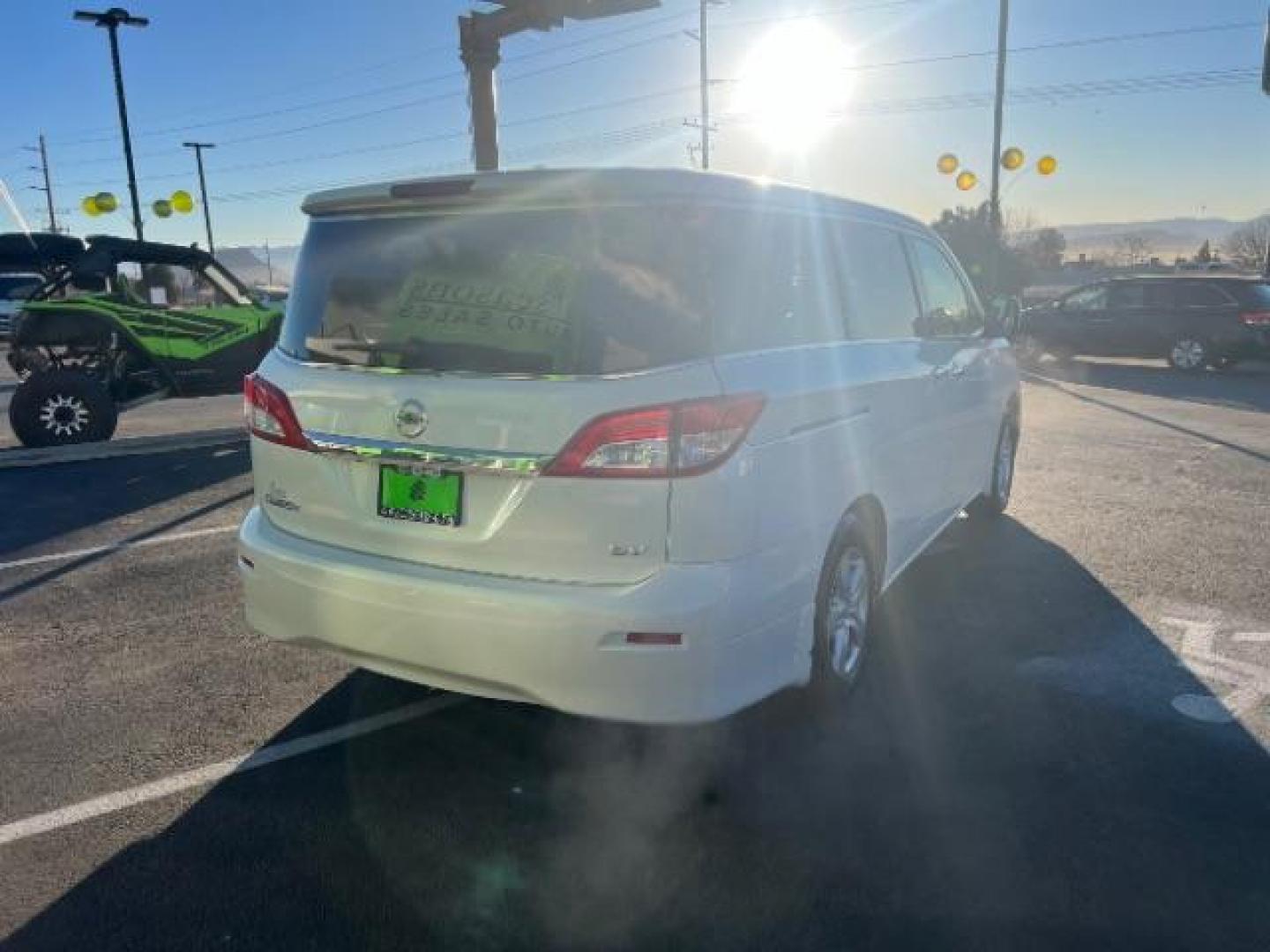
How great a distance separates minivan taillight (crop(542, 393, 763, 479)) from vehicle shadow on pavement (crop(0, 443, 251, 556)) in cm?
470

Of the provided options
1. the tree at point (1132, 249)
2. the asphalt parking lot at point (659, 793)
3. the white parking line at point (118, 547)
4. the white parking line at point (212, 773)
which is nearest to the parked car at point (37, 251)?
the white parking line at point (118, 547)

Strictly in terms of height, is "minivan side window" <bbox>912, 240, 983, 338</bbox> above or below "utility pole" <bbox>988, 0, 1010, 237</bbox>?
below

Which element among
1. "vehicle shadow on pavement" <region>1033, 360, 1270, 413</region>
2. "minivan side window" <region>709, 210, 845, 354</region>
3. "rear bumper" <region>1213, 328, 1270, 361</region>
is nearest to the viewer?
"minivan side window" <region>709, 210, 845, 354</region>

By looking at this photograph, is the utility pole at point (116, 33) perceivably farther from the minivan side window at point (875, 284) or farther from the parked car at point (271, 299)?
the minivan side window at point (875, 284)

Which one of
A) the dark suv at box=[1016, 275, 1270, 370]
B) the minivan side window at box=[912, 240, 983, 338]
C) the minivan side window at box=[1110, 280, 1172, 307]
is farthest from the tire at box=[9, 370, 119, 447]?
the minivan side window at box=[1110, 280, 1172, 307]

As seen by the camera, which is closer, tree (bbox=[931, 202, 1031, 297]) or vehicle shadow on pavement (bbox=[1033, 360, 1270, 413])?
vehicle shadow on pavement (bbox=[1033, 360, 1270, 413])

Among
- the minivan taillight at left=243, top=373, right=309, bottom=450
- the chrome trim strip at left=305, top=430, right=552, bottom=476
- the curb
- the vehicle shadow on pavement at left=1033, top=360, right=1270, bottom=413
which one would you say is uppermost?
the minivan taillight at left=243, top=373, right=309, bottom=450

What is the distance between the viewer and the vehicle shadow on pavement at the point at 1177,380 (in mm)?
13094

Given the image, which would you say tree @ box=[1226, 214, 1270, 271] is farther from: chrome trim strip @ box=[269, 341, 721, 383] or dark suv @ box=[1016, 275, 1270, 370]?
Answer: chrome trim strip @ box=[269, 341, 721, 383]

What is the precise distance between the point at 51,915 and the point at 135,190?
22.3m

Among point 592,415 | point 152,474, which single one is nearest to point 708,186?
point 592,415

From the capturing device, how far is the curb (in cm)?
845

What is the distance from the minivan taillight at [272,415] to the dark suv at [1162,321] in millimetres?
17283

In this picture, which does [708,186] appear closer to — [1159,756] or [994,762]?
[994,762]
